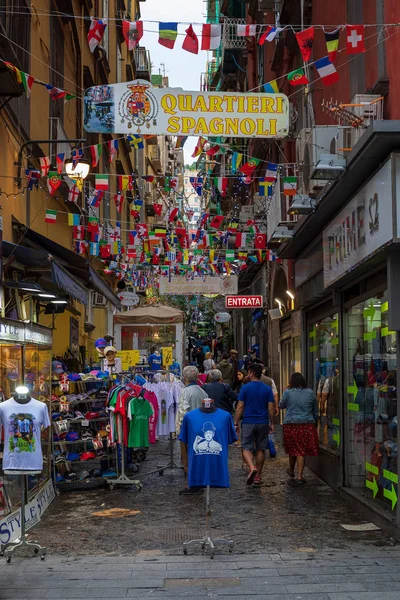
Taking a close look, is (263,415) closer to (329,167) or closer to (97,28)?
(329,167)

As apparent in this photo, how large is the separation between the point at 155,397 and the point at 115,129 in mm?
5346

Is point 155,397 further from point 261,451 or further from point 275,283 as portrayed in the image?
point 275,283

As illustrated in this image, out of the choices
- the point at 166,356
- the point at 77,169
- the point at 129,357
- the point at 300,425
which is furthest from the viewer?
the point at 166,356

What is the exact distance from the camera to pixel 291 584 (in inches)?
269

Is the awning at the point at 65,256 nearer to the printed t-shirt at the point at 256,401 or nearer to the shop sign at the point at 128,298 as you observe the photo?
the printed t-shirt at the point at 256,401

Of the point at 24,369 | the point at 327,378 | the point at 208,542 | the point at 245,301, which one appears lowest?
the point at 208,542

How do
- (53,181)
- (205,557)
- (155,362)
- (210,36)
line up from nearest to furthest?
(205,557)
(210,36)
(53,181)
(155,362)

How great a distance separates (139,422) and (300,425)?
103 inches

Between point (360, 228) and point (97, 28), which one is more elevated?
point (97, 28)

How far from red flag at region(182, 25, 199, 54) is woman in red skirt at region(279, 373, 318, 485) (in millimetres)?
5826

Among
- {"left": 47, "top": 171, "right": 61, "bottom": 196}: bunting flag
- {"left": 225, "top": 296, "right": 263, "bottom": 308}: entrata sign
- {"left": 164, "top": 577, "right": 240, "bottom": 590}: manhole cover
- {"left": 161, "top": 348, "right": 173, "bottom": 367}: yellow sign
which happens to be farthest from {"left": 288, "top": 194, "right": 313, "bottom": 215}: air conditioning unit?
{"left": 225, "top": 296, "right": 263, "bottom": 308}: entrata sign

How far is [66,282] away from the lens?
11539 millimetres

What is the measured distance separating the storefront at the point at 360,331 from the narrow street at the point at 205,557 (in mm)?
622

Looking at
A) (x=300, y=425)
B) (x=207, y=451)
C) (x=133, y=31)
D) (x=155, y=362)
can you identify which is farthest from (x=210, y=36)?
(x=155, y=362)
